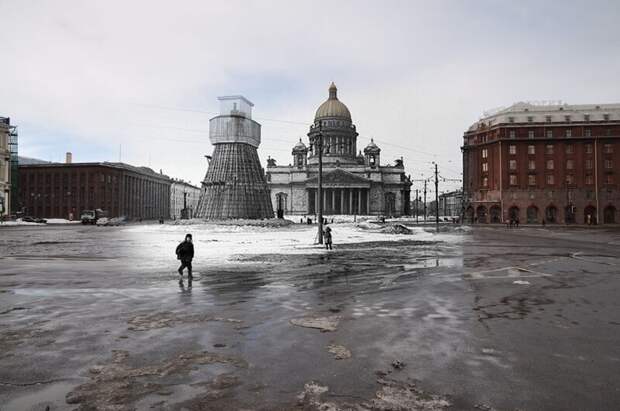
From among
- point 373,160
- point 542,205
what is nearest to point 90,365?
point 542,205

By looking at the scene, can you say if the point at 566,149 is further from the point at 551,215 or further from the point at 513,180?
the point at 551,215

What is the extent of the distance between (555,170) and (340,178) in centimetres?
6235

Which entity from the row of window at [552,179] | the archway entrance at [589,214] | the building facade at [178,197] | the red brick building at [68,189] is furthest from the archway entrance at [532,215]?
the building facade at [178,197]

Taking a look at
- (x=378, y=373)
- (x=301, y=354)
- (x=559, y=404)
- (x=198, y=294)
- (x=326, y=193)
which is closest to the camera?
(x=559, y=404)

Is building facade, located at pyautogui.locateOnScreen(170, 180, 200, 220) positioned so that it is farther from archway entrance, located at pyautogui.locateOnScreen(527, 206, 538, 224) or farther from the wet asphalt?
the wet asphalt

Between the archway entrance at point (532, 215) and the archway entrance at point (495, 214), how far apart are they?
15.4 ft

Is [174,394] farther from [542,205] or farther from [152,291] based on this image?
[542,205]

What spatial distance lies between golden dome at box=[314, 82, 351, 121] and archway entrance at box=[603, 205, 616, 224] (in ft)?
267

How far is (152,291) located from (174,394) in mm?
7164

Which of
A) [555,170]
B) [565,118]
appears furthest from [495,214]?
[565,118]

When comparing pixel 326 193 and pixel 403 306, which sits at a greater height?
pixel 326 193

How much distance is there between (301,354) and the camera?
21.8 ft

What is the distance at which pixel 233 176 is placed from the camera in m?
58.5

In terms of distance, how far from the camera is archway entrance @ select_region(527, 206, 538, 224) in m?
76.3
